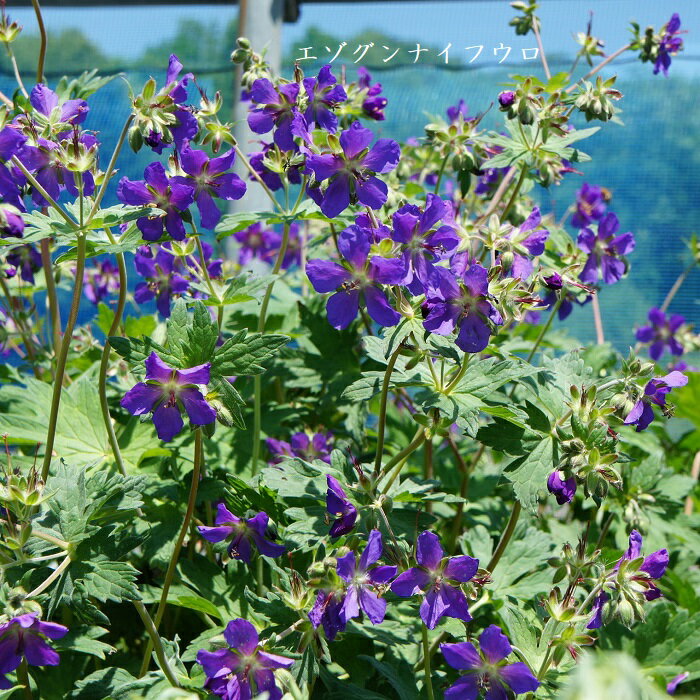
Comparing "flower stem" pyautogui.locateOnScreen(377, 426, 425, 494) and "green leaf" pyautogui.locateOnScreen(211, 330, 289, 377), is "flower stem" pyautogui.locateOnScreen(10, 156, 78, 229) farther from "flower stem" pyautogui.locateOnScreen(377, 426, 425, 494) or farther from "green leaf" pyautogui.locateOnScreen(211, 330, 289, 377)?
"flower stem" pyautogui.locateOnScreen(377, 426, 425, 494)

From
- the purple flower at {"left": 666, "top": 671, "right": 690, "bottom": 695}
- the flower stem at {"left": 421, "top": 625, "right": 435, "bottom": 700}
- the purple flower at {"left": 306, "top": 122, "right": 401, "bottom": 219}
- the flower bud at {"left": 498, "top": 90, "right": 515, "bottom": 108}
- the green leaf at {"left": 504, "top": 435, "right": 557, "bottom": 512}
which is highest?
the flower bud at {"left": 498, "top": 90, "right": 515, "bottom": 108}

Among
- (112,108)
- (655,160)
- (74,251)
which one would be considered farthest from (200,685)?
(655,160)

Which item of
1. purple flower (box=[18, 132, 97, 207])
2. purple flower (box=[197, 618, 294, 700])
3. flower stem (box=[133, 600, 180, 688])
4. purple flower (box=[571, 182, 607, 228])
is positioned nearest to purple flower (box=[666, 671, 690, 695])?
purple flower (box=[197, 618, 294, 700])

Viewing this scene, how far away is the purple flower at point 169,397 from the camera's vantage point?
1274mm

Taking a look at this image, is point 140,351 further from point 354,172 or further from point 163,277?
point 163,277

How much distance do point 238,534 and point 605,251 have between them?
1.08 metres

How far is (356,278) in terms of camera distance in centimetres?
135

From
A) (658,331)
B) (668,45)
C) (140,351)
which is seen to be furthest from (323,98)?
(658,331)

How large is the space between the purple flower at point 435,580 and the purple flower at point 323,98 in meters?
0.77

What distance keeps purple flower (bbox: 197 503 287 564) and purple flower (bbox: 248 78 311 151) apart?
68cm

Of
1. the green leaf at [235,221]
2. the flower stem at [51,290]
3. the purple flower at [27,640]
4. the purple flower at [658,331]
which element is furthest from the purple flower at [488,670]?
the purple flower at [658,331]

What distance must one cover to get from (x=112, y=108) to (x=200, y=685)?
11.1 feet

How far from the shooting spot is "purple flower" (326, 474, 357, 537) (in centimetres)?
131

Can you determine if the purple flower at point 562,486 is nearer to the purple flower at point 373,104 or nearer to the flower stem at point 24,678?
the flower stem at point 24,678
